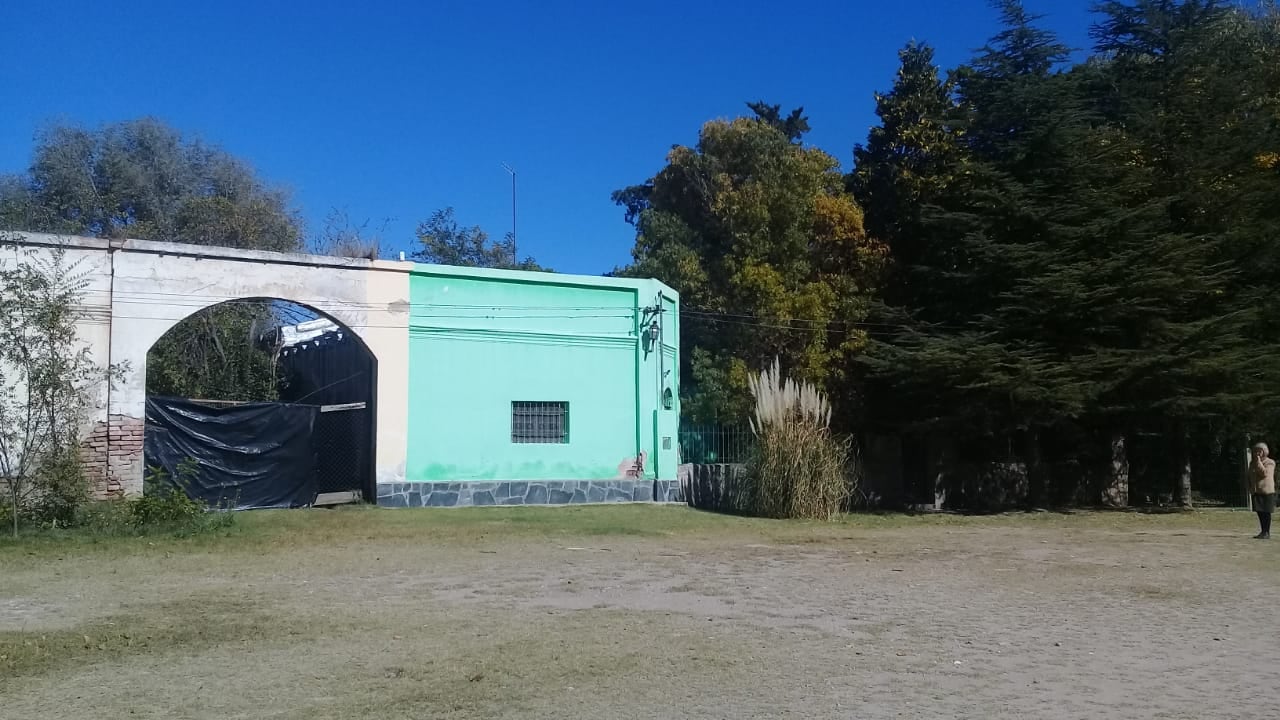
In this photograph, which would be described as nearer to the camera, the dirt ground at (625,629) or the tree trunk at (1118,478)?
the dirt ground at (625,629)

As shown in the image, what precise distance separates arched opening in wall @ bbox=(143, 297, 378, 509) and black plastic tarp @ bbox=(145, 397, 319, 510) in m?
0.02

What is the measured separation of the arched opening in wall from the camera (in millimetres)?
18953

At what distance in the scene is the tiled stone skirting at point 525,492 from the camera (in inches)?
809

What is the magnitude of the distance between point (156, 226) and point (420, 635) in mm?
27971

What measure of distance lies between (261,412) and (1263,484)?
17.8m

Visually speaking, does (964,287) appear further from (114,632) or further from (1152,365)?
(114,632)

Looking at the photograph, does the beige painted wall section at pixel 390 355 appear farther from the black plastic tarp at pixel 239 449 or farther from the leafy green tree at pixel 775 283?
the leafy green tree at pixel 775 283

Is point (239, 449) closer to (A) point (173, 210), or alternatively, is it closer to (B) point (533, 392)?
(B) point (533, 392)

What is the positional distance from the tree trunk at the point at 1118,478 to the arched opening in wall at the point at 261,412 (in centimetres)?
1934

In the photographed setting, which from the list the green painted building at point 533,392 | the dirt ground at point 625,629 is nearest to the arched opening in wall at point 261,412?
the green painted building at point 533,392

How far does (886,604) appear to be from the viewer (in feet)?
32.4

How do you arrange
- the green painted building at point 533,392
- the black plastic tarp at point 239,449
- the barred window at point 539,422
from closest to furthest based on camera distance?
the black plastic tarp at point 239,449 < the green painted building at point 533,392 < the barred window at point 539,422

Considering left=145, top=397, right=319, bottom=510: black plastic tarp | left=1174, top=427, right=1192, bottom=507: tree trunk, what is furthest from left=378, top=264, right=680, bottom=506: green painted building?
left=1174, top=427, right=1192, bottom=507: tree trunk

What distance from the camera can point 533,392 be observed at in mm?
22031
